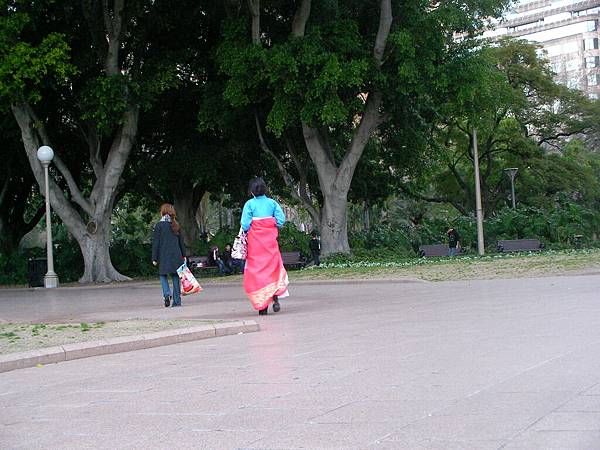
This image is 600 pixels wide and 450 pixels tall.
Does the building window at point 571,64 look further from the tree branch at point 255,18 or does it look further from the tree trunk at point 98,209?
the tree trunk at point 98,209

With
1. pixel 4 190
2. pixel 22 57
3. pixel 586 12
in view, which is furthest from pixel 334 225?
pixel 586 12

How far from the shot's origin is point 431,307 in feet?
51.2

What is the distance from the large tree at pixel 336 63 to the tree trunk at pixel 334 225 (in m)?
0.04

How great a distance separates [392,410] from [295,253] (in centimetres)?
3023

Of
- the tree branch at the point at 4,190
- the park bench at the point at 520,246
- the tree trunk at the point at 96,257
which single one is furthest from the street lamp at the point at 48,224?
the park bench at the point at 520,246

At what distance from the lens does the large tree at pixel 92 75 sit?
1209 inches

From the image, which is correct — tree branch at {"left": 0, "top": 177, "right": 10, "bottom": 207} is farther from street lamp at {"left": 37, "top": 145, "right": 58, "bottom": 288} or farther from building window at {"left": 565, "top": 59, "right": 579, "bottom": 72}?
building window at {"left": 565, "top": 59, "right": 579, "bottom": 72}

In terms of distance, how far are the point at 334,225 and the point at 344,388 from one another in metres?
27.6

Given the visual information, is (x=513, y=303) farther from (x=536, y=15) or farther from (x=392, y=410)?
(x=536, y=15)

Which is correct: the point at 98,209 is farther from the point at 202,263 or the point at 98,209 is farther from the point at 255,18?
the point at 255,18

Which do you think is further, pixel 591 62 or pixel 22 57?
pixel 591 62

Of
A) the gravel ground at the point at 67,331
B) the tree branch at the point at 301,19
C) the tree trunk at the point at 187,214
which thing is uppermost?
the tree branch at the point at 301,19

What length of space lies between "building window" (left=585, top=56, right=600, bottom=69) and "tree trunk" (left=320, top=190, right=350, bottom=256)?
99.8 m

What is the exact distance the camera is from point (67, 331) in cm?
1272
